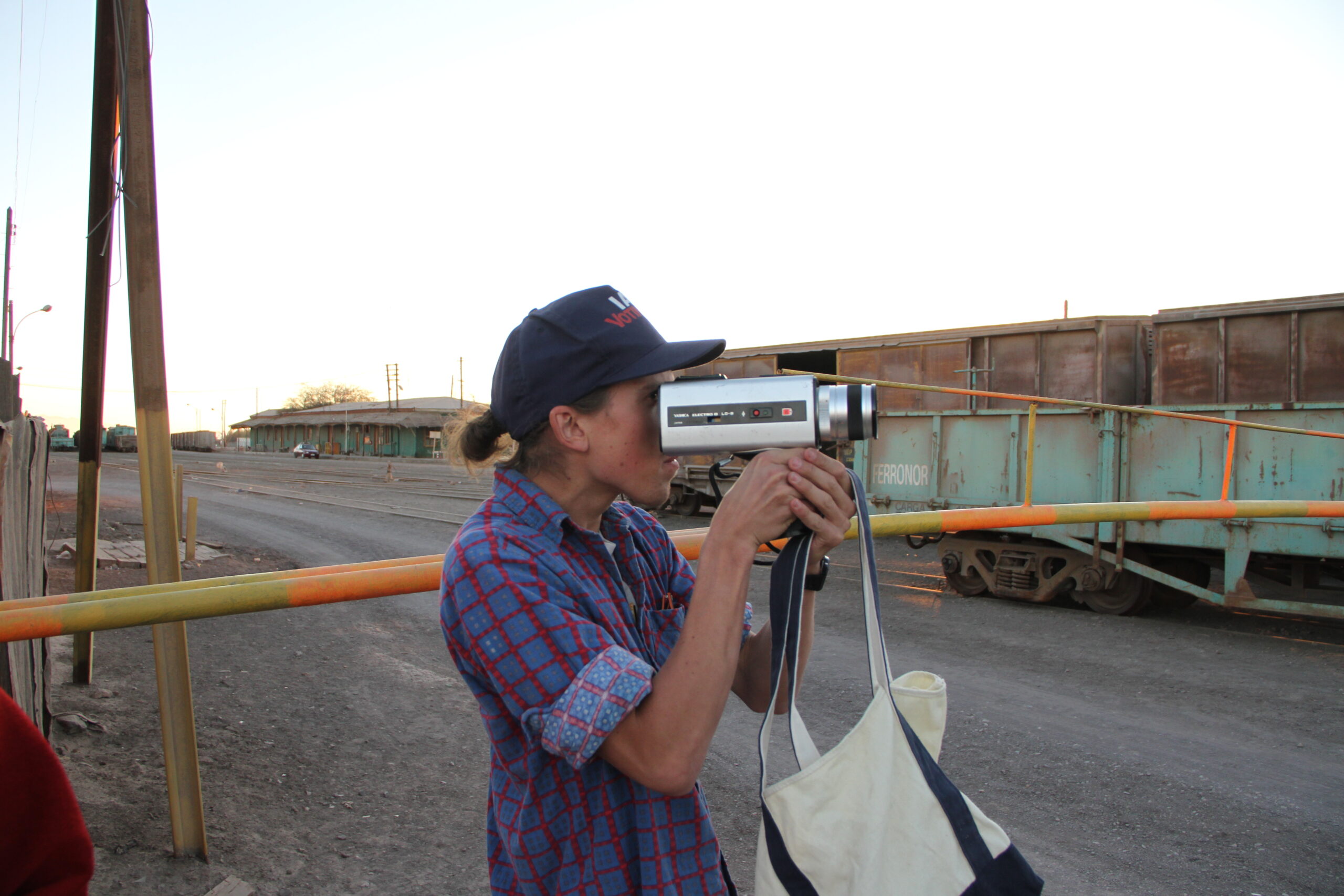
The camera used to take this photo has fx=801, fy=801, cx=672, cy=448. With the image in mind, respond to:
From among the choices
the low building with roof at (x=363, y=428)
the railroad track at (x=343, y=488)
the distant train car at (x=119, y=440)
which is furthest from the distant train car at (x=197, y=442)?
the railroad track at (x=343, y=488)

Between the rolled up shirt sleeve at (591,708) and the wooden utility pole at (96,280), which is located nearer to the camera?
the rolled up shirt sleeve at (591,708)

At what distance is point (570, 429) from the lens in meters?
1.24

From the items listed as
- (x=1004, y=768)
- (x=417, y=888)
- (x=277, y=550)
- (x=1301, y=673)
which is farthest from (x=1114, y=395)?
(x=277, y=550)

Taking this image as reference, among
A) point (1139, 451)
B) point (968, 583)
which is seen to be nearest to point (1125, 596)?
point (1139, 451)

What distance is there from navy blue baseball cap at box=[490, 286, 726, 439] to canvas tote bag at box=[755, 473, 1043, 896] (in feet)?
1.49

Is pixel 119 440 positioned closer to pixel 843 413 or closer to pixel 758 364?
pixel 758 364

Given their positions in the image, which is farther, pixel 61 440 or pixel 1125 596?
pixel 61 440

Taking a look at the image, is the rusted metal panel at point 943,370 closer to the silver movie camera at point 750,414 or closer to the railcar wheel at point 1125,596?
the railcar wheel at point 1125,596

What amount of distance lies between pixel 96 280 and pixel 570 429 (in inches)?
151

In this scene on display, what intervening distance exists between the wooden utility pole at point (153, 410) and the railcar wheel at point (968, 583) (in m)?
7.90

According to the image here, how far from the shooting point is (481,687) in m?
1.16

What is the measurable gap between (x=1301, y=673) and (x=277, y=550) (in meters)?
11.5

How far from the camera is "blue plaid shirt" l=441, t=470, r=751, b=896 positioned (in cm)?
102

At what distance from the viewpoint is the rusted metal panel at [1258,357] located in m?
7.60
